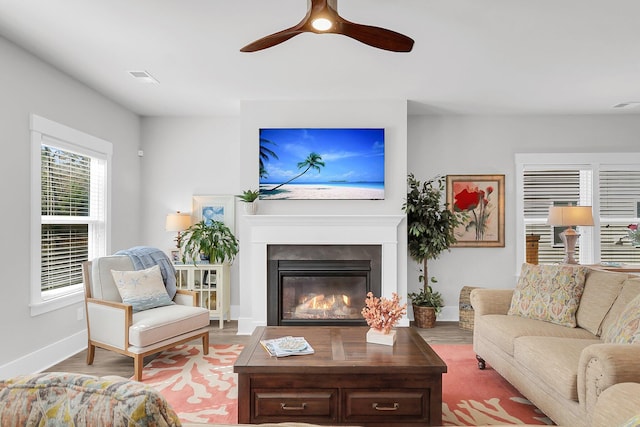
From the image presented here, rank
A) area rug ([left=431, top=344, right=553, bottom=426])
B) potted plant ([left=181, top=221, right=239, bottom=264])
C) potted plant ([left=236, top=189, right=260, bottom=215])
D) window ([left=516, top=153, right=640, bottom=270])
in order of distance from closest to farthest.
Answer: area rug ([left=431, top=344, right=553, bottom=426]), potted plant ([left=236, top=189, right=260, bottom=215]), potted plant ([left=181, top=221, right=239, bottom=264]), window ([left=516, top=153, right=640, bottom=270])

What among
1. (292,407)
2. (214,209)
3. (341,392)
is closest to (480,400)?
(341,392)

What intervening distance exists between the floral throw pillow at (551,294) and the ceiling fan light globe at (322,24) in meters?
2.47

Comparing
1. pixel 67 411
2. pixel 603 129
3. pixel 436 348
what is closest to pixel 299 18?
pixel 67 411

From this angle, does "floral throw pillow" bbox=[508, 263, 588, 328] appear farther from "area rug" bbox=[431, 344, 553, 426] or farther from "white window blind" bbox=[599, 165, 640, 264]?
"white window blind" bbox=[599, 165, 640, 264]

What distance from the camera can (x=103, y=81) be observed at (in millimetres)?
3865

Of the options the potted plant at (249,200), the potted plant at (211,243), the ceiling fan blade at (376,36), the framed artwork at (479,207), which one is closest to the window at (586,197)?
the framed artwork at (479,207)

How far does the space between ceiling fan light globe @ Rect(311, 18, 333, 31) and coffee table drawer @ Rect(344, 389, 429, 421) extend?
77.6 inches

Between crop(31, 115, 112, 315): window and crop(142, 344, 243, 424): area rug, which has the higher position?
crop(31, 115, 112, 315): window

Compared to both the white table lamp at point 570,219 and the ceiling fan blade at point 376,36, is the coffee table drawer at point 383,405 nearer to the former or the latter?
the ceiling fan blade at point 376,36

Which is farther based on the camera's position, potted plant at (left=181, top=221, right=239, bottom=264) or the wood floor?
potted plant at (left=181, top=221, right=239, bottom=264)

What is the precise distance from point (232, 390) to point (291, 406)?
928mm

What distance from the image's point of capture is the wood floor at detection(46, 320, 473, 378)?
3.29 metres

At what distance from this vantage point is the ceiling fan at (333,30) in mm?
1943

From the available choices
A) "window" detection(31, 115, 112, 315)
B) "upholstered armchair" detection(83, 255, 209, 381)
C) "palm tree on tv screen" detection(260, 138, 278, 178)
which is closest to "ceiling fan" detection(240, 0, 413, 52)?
"palm tree on tv screen" detection(260, 138, 278, 178)
